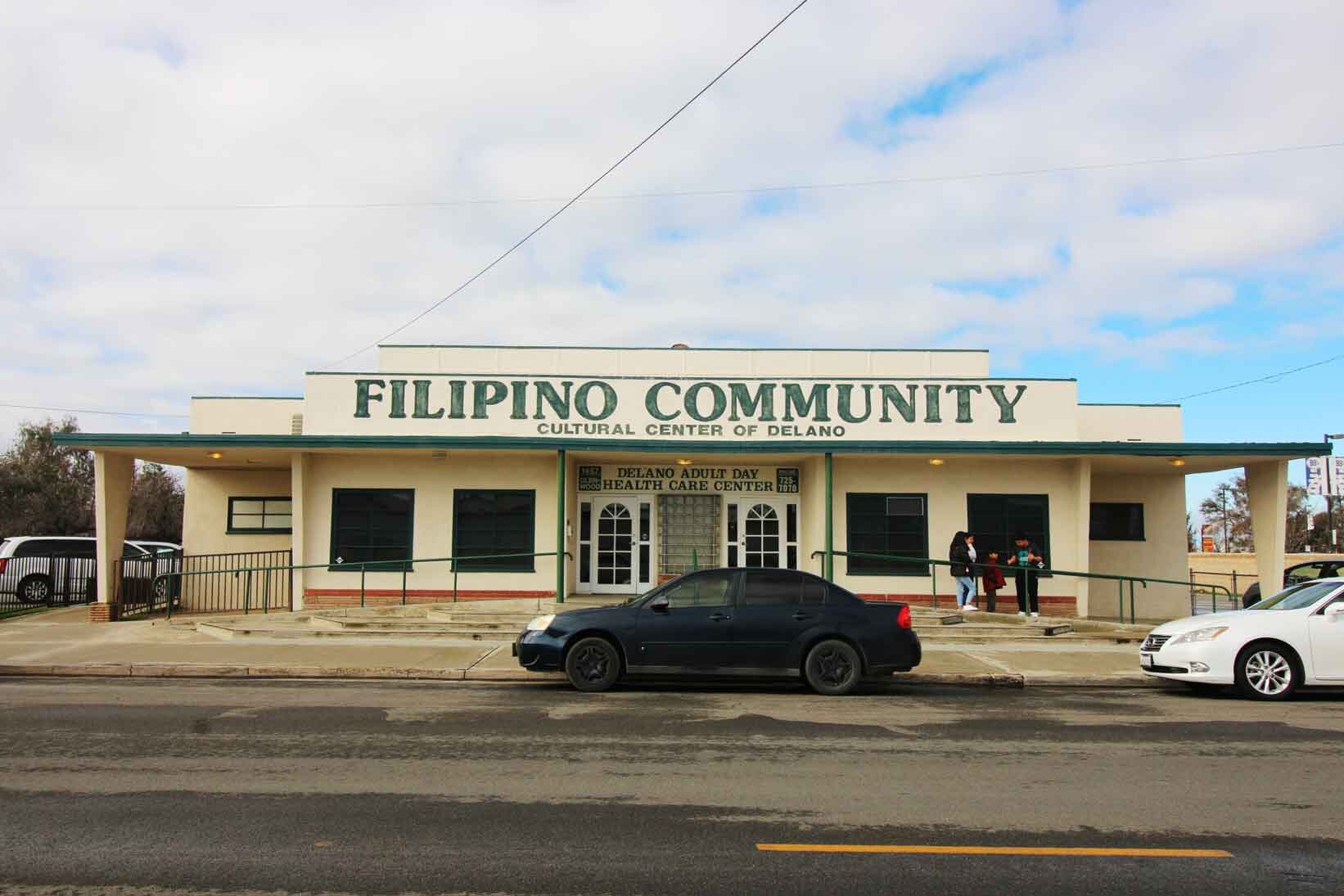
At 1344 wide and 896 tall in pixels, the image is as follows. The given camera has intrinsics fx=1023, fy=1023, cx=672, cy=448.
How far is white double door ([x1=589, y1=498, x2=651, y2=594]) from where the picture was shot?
20969 millimetres

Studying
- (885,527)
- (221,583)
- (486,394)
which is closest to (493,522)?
(486,394)

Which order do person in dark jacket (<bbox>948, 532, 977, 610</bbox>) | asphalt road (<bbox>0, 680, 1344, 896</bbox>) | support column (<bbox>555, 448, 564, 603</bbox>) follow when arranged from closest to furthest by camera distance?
asphalt road (<bbox>0, 680, 1344, 896</bbox>) → person in dark jacket (<bbox>948, 532, 977, 610</bbox>) → support column (<bbox>555, 448, 564, 603</bbox>)

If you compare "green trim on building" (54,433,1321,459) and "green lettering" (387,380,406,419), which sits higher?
"green lettering" (387,380,406,419)

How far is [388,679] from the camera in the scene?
13.2m

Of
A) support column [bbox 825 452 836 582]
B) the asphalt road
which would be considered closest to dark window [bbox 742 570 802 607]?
the asphalt road

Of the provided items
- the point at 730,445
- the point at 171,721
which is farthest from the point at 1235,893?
the point at 730,445

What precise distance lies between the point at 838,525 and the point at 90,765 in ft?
48.2

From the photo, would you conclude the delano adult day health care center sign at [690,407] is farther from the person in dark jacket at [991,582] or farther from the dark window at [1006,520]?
the person in dark jacket at [991,582]

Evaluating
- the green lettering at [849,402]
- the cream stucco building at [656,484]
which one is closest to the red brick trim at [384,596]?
the cream stucco building at [656,484]

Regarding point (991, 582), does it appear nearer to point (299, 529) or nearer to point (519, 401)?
point (519, 401)

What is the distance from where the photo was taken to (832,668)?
1173 cm

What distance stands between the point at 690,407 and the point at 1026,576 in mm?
7203

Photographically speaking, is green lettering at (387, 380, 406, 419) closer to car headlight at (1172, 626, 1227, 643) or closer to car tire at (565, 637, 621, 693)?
car tire at (565, 637, 621, 693)

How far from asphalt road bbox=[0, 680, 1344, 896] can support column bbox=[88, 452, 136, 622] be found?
30.7 ft
